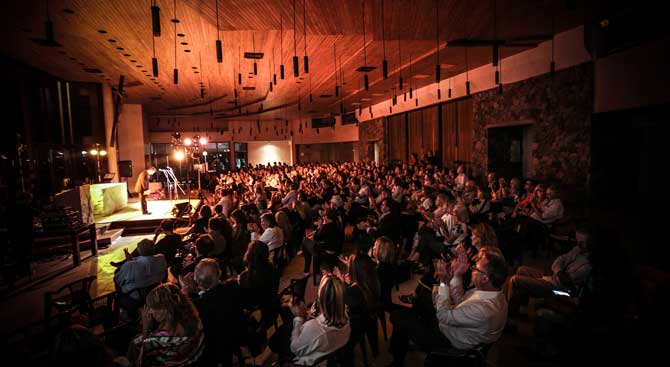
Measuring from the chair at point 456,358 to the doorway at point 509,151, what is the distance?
909 centimetres

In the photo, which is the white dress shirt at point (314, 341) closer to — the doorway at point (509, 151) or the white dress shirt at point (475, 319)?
the white dress shirt at point (475, 319)

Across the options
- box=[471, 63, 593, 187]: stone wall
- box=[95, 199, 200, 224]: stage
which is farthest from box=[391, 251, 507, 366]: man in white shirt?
box=[95, 199, 200, 224]: stage

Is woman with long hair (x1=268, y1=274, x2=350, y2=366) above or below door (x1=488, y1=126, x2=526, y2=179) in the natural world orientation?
below

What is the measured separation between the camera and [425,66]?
33.1ft

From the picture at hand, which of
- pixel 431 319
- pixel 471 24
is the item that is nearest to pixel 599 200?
pixel 471 24

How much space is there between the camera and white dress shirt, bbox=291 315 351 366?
222cm

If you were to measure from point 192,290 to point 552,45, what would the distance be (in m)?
8.89

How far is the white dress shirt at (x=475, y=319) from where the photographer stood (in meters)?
2.29

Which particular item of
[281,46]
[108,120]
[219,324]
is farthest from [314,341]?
[108,120]

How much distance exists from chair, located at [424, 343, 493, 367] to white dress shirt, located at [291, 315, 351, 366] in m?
0.61

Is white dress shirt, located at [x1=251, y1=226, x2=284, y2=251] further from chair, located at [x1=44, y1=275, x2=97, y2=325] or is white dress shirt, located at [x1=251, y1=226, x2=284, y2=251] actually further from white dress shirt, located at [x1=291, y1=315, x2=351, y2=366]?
white dress shirt, located at [x1=291, y1=315, x2=351, y2=366]

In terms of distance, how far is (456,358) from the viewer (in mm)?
2211

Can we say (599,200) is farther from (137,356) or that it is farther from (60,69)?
(60,69)

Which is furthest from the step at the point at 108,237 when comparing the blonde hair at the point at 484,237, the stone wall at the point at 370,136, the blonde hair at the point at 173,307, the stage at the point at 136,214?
the stone wall at the point at 370,136
